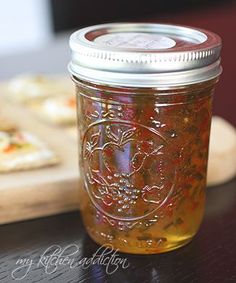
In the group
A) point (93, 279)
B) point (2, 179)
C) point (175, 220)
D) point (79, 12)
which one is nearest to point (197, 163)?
point (175, 220)

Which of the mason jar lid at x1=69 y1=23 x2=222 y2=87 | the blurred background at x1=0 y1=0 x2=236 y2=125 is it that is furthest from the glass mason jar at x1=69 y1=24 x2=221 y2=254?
the blurred background at x1=0 y1=0 x2=236 y2=125

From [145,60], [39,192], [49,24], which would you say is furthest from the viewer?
[49,24]

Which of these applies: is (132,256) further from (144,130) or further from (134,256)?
(144,130)

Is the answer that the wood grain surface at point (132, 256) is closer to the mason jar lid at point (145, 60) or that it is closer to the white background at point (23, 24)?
the mason jar lid at point (145, 60)

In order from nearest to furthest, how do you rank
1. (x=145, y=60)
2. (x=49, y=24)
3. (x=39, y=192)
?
(x=145, y=60) < (x=39, y=192) < (x=49, y=24)

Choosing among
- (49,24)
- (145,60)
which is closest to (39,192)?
(145,60)

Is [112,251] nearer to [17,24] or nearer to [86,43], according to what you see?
[86,43]

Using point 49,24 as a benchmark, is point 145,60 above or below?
above
